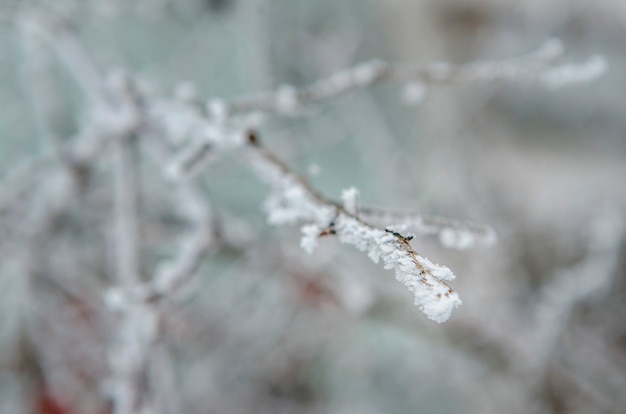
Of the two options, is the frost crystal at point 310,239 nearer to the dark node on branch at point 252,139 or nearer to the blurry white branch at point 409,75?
the dark node on branch at point 252,139

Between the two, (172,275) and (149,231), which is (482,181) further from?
(172,275)

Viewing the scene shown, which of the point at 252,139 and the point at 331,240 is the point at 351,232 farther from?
the point at 331,240

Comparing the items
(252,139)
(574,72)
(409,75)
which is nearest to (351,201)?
(252,139)

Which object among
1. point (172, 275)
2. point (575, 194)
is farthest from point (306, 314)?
point (575, 194)

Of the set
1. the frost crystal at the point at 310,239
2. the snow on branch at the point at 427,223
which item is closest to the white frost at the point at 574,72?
the snow on branch at the point at 427,223

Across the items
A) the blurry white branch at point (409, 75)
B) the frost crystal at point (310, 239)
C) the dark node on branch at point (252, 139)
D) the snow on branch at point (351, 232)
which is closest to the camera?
the snow on branch at point (351, 232)

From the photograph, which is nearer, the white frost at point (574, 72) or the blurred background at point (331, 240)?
the white frost at point (574, 72)
